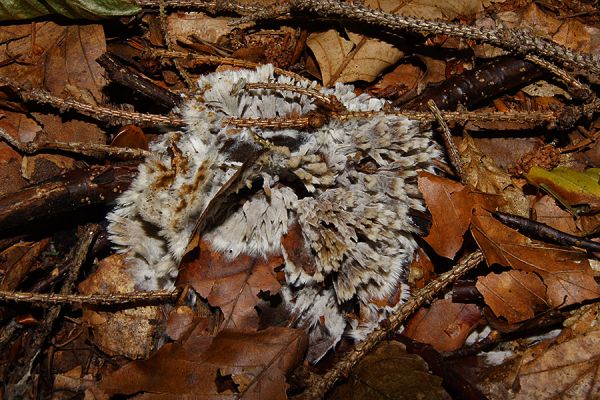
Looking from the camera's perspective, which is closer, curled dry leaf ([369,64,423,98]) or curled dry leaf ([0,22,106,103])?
curled dry leaf ([0,22,106,103])

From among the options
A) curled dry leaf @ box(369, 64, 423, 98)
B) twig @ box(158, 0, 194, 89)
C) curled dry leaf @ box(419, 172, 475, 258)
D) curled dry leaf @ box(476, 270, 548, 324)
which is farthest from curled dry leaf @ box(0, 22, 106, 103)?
curled dry leaf @ box(476, 270, 548, 324)

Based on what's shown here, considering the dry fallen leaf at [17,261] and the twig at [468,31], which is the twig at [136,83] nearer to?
the twig at [468,31]

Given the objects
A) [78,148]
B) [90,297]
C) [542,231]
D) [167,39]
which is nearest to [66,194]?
[78,148]

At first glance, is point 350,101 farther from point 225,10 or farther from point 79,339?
point 79,339

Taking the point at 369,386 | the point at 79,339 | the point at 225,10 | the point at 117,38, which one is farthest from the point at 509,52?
the point at 79,339

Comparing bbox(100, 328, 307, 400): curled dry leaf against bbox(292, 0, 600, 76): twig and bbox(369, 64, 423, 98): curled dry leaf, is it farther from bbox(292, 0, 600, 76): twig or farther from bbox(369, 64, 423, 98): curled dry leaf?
bbox(292, 0, 600, 76): twig

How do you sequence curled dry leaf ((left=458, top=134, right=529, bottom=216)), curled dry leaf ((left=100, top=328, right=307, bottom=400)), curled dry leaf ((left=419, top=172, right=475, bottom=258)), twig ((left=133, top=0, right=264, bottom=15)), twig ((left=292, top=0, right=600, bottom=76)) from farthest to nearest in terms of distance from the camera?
twig ((left=133, top=0, right=264, bottom=15))
curled dry leaf ((left=458, top=134, right=529, bottom=216))
twig ((left=292, top=0, right=600, bottom=76))
curled dry leaf ((left=419, top=172, right=475, bottom=258))
curled dry leaf ((left=100, top=328, right=307, bottom=400))
